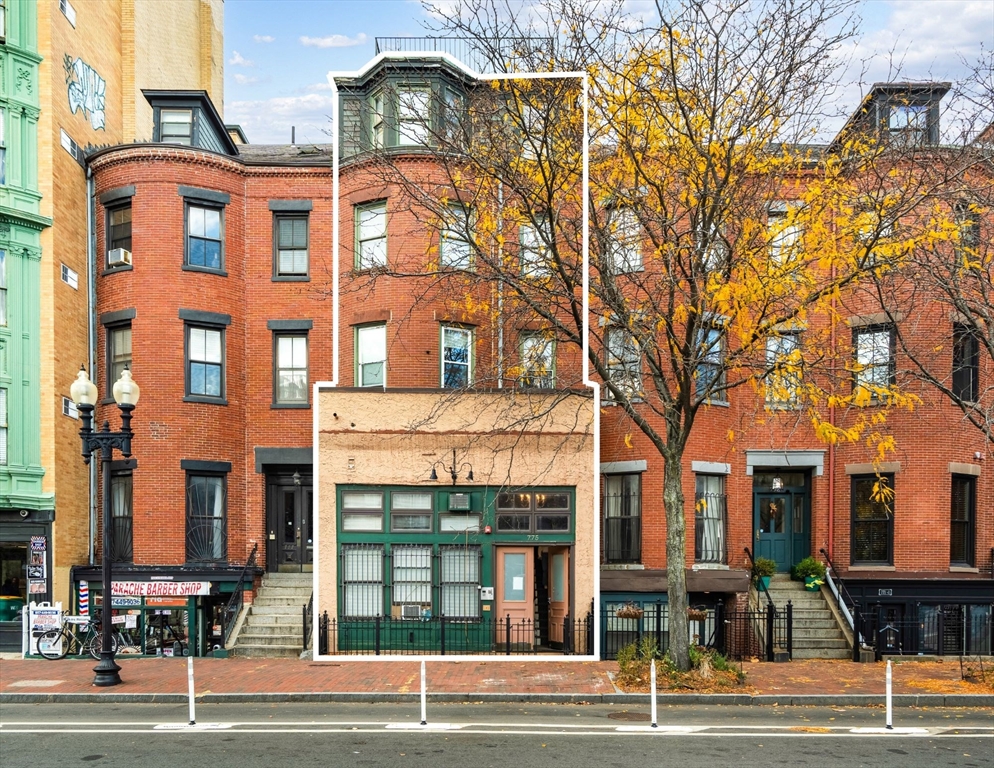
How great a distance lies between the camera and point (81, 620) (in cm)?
1964

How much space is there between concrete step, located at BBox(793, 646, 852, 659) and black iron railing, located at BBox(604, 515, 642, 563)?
12.5 ft

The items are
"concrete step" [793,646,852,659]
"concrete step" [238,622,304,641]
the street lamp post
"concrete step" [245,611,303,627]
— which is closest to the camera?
the street lamp post

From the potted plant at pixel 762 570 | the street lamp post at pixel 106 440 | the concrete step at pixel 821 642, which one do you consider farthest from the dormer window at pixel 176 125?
the concrete step at pixel 821 642

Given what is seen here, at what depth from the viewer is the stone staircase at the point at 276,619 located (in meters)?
19.2

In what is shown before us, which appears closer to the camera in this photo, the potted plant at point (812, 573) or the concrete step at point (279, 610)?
the concrete step at point (279, 610)

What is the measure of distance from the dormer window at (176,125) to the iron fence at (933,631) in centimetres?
1934

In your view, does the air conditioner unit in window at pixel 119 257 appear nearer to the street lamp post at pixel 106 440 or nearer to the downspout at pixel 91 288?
the downspout at pixel 91 288

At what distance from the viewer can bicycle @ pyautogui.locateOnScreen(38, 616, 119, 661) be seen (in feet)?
64.2

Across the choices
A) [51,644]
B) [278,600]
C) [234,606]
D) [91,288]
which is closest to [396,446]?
[278,600]

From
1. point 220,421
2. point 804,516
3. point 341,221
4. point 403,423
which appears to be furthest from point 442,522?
point 804,516

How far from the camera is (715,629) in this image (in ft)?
62.8

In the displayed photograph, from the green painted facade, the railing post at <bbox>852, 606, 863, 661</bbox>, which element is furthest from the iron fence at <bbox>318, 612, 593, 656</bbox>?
the green painted facade

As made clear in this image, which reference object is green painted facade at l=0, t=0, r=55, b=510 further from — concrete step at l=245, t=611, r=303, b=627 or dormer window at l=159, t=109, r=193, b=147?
concrete step at l=245, t=611, r=303, b=627

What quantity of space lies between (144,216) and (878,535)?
18.6 metres
